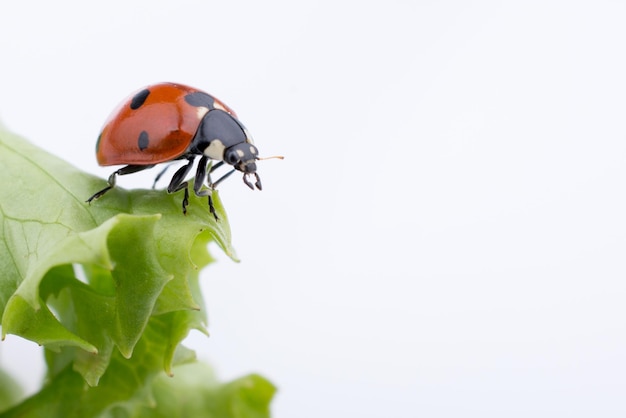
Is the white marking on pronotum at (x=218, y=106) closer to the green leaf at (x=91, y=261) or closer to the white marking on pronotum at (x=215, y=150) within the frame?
the white marking on pronotum at (x=215, y=150)

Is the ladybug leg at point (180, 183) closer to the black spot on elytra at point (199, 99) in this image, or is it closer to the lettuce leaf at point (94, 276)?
the lettuce leaf at point (94, 276)

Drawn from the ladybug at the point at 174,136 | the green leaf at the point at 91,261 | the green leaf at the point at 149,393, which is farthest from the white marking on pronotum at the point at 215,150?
the green leaf at the point at 149,393

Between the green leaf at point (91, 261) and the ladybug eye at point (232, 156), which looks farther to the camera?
the ladybug eye at point (232, 156)

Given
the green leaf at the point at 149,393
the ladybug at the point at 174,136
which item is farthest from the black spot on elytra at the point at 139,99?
the green leaf at the point at 149,393

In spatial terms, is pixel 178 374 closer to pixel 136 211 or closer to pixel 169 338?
pixel 169 338

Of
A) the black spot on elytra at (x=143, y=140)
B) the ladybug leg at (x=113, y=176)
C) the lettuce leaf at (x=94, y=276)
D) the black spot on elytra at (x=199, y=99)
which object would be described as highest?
the black spot on elytra at (x=199, y=99)

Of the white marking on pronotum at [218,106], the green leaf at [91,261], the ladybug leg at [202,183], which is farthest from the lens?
the white marking on pronotum at [218,106]

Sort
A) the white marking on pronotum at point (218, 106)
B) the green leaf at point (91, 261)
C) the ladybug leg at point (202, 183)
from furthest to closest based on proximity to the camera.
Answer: the white marking on pronotum at point (218, 106) → the ladybug leg at point (202, 183) → the green leaf at point (91, 261)

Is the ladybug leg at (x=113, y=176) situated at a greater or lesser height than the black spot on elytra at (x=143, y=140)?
lesser

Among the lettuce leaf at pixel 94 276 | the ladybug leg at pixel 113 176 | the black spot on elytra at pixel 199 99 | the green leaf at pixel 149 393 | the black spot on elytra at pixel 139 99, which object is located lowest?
the green leaf at pixel 149 393
